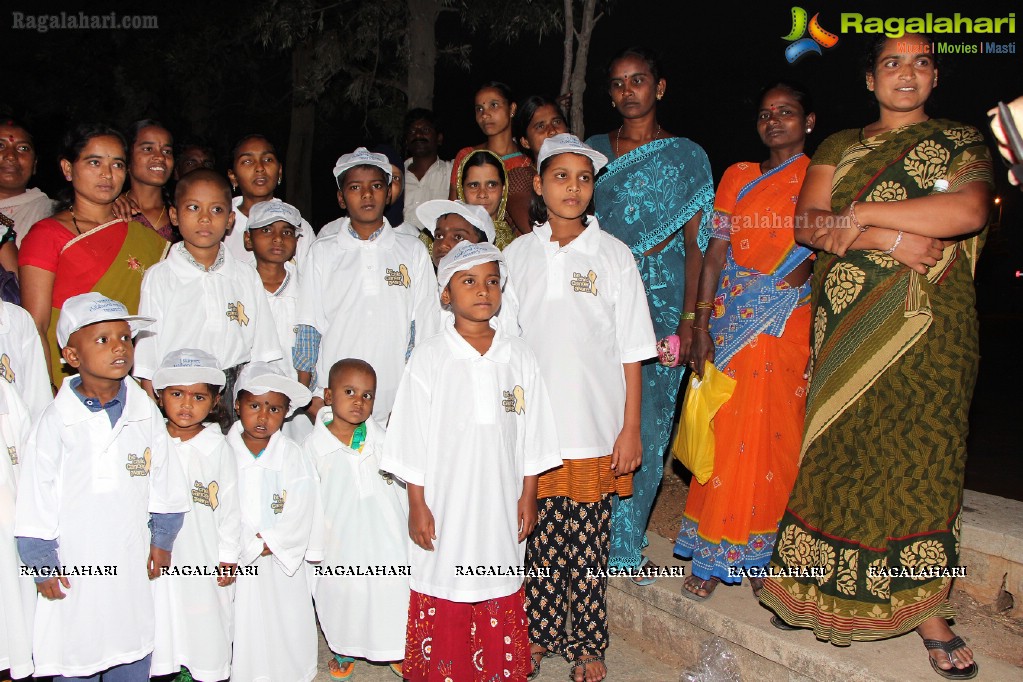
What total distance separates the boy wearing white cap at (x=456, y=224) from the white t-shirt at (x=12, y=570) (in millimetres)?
1872

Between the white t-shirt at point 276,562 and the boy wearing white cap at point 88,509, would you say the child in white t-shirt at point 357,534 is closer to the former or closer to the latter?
the white t-shirt at point 276,562

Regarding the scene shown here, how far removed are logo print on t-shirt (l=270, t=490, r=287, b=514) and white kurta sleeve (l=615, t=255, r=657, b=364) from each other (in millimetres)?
1586

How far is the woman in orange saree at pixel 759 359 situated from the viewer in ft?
12.7

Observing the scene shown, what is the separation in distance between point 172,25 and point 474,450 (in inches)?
545

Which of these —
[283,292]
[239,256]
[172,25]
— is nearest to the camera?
[283,292]

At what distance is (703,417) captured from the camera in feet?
13.0

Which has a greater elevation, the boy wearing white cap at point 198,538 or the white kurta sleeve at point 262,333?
the white kurta sleeve at point 262,333

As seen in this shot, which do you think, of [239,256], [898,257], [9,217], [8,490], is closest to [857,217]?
[898,257]

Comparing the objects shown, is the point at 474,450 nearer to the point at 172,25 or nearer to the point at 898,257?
the point at 898,257

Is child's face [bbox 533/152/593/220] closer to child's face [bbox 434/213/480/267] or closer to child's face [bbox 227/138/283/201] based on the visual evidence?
child's face [bbox 434/213/480/267]

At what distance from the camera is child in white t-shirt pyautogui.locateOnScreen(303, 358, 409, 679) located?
3.82 meters

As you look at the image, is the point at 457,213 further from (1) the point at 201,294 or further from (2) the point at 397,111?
(2) the point at 397,111

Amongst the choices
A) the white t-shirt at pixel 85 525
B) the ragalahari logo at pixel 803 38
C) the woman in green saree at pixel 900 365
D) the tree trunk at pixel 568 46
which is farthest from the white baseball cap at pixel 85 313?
the ragalahari logo at pixel 803 38

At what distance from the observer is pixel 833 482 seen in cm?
336
